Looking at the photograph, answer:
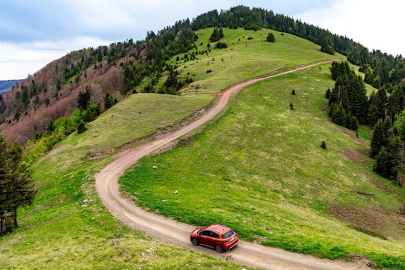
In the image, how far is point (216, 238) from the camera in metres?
20.6

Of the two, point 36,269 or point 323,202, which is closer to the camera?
point 36,269

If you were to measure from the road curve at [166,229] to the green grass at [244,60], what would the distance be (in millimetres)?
46802

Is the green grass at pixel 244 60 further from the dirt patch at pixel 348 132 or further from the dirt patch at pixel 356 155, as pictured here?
the dirt patch at pixel 356 155

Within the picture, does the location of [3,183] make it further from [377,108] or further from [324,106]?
[377,108]


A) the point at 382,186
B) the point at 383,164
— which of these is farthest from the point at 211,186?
the point at 383,164

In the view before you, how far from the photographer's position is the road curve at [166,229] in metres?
18.5

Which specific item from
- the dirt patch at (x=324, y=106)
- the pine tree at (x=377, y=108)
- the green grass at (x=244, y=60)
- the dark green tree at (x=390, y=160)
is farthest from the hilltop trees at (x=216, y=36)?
the dark green tree at (x=390, y=160)

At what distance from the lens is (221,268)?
677 inches

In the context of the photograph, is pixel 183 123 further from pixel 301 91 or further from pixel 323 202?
pixel 301 91

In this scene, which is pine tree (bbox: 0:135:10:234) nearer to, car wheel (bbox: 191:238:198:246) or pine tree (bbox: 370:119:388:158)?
car wheel (bbox: 191:238:198:246)

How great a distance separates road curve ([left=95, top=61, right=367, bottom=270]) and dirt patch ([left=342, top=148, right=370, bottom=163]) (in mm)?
38932

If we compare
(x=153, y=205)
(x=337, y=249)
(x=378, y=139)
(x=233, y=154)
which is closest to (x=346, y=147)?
(x=378, y=139)

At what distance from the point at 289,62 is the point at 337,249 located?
356ft

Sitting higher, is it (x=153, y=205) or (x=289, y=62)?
→ (x=289, y=62)
